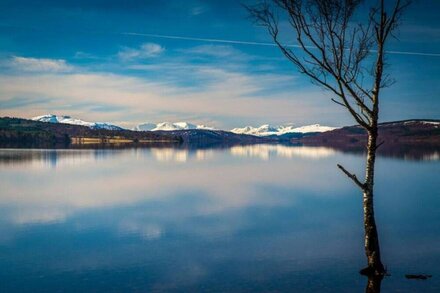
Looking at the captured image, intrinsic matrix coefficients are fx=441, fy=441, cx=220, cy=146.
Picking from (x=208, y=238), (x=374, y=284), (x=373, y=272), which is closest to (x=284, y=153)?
(x=208, y=238)

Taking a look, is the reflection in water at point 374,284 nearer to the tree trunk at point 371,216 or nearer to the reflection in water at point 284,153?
the tree trunk at point 371,216

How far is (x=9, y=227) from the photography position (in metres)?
18.5

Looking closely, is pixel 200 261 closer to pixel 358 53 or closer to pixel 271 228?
pixel 271 228

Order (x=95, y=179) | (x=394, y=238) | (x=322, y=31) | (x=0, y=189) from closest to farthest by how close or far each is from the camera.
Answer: (x=322, y=31) < (x=394, y=238) < (x=0, y=189) < (x=95, y=179)

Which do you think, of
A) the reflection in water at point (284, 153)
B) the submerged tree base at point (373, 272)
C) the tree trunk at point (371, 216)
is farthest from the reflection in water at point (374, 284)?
the reflection in water at point (284, 153)

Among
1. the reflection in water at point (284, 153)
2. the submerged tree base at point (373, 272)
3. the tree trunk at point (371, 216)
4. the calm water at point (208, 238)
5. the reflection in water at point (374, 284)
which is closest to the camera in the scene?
the reflection in water at point (374, 284)

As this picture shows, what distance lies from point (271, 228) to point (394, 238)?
4793 millimetres

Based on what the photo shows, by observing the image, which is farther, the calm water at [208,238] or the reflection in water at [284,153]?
the reflection in water at [284,153]

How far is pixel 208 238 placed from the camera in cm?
1650

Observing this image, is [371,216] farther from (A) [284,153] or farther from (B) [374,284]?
(A) [284,153]

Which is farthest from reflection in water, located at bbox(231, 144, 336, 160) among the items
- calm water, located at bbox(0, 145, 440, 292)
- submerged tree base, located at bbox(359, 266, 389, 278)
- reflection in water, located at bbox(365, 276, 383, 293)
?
reflection in water, located at bbox(365, 276, 383, 293)

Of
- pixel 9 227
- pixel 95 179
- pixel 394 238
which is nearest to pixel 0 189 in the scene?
pixel 95 179

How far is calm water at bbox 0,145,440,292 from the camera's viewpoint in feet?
38.3

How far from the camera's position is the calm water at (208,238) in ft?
38.3
